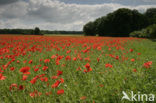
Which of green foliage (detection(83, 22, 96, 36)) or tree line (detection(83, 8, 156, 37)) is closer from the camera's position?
tree line (detection(83, 8, 156, 37))

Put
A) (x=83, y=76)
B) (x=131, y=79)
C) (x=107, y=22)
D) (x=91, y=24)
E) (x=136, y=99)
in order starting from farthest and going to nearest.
Result: (x=91, y=24), (x=107, y=22), (x=83, y=76), (x=131, y=79), (x=136, y=99)

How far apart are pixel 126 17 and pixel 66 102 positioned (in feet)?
136

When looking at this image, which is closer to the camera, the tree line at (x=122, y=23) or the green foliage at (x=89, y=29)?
the tree line at (x=122, y=23)

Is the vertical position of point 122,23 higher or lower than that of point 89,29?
higher

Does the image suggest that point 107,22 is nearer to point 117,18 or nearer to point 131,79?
point 117,18

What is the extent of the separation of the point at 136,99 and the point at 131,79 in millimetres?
506

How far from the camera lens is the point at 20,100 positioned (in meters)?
2.15

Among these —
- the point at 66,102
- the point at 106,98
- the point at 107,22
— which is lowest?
the point at 66,102

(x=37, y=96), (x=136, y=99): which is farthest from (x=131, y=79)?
(x=37, y=96)

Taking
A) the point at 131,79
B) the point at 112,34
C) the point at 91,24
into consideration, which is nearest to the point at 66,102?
the point at 131,79

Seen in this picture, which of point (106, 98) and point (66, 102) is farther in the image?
point (66, 102)

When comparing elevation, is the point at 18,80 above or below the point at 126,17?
below

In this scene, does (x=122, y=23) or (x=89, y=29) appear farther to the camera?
(x=89, y=29)

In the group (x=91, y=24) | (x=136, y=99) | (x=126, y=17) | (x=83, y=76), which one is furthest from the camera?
(x=91, y=24)
